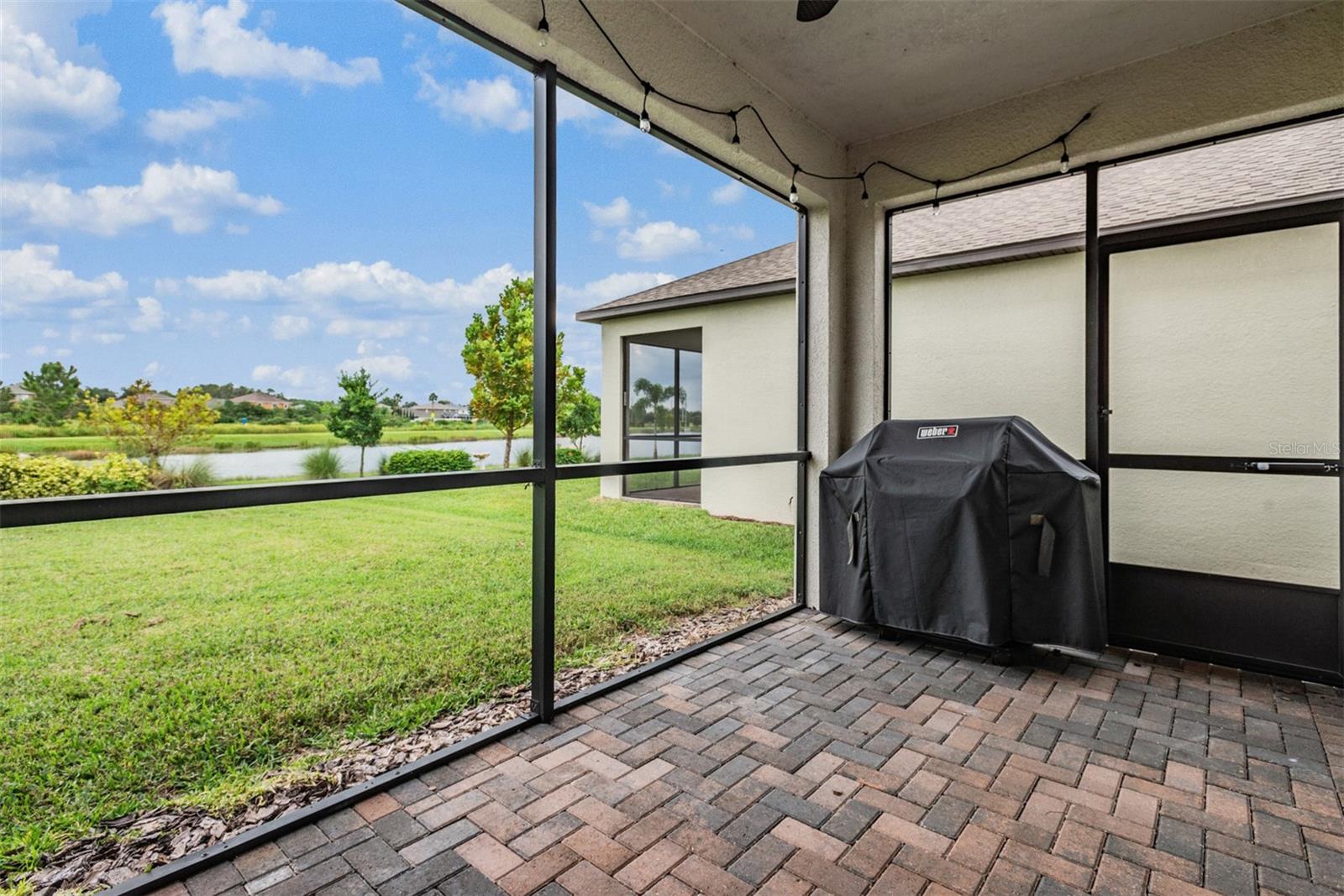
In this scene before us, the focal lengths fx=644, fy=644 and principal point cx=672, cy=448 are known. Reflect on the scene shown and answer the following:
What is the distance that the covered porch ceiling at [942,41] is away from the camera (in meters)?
2.74

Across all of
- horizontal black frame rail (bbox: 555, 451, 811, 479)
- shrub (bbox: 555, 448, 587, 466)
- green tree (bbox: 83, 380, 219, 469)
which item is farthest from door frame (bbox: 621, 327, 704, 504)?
green tree (bbox: 83, 380, 219, 469)

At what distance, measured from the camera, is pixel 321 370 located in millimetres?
2359

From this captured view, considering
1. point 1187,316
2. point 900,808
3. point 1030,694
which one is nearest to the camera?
point 900,808

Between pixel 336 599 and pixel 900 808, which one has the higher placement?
pixel 336 599

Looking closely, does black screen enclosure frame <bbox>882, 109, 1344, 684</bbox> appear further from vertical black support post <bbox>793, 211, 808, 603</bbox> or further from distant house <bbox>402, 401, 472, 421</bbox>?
distant house <bbox>402, 401, 472, 421</bbox>

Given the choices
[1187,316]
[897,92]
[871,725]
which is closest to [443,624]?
[871,725]

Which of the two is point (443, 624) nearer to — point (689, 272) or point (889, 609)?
point (889, 609)

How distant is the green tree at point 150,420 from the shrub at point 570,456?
122 cm

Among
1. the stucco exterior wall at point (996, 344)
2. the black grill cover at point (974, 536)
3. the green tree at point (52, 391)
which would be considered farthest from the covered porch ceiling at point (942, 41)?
the green tree at point (52, 391)

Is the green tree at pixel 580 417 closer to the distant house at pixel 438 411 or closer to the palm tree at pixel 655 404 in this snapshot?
the distant house at pixel 438 411

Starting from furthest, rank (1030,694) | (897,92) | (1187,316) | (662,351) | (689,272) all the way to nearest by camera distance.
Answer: (662,351) < (689,272) < (897,92) < (1187,316) < (1030,694)

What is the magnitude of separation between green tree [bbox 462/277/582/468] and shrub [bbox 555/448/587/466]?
221 millimetres

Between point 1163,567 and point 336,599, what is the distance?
4288 mm

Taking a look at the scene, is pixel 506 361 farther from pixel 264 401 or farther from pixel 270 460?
pixel 270 460
